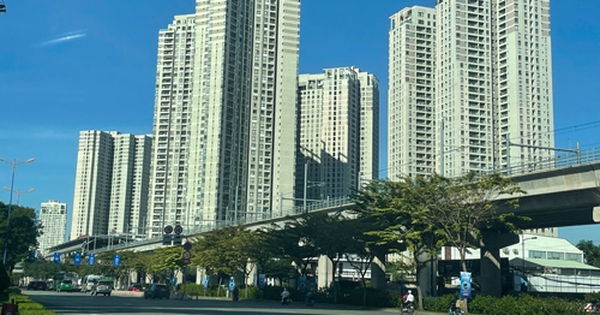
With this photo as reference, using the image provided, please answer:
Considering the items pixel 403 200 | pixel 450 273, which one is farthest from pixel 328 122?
pixel 403 200

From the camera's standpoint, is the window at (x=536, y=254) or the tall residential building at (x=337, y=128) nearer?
the window at (x=536, y=254)

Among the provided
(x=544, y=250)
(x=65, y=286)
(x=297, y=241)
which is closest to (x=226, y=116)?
(x=65, y=286)

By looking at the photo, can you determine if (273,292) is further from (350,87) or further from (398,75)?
(350,87)

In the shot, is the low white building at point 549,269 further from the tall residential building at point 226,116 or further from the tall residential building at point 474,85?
the tall residential building at point 226,116

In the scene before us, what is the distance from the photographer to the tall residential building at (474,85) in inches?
5098

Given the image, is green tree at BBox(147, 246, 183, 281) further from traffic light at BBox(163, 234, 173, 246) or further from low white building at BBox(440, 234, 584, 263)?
traffic light at BBox(163, 234, 173, 246)

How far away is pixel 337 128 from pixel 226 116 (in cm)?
4753

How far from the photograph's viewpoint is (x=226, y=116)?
12712 centimetres

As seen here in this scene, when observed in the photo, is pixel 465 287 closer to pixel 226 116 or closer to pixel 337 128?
pixel 226 116

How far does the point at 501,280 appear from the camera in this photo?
181 feet

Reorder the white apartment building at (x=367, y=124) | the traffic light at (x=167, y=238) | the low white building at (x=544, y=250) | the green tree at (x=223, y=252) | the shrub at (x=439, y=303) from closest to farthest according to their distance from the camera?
the traffic light at (x=167, y=238), the shrub at (x=439, y=303), the green tree at (x=223, y=252), the low white building at (x=544, y=250), the white apartment building at (x=367, y=124)

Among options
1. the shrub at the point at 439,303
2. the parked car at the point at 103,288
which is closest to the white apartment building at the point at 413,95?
the parked car at the point at 103,288

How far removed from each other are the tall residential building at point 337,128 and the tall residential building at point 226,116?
23251mm

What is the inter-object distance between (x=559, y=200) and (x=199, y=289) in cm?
4694
